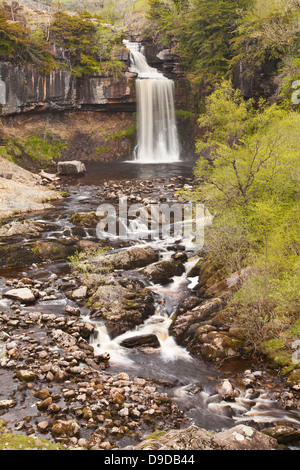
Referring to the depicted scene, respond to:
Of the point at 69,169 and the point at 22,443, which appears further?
the point at 69,169

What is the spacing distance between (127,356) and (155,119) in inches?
1274

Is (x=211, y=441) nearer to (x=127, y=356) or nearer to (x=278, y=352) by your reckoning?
(x=278, y=352)

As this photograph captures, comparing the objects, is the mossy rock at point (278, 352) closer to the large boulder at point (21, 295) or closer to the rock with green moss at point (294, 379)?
the rock with green moss at point (294, 379)

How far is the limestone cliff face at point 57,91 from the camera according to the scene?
31969 millimetres

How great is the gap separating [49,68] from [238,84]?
691 inches

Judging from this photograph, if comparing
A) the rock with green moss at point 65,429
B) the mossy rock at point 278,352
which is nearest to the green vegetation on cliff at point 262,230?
the mossy rock at point 278,352

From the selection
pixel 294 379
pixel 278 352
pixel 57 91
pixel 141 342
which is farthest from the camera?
pixel 57 91

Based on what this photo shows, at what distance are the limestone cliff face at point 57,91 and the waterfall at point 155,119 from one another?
1.49m

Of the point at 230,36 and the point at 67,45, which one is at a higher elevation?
the point at 67,45

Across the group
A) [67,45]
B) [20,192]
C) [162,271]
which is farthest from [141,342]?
[67,45]

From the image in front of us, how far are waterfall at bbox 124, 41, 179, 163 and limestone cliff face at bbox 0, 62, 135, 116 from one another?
1489 millimetres

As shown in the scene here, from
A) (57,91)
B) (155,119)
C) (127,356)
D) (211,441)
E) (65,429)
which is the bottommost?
(127,356)

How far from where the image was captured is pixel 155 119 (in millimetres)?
38094

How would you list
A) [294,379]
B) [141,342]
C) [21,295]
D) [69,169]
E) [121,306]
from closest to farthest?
[294,379] → [141,342] → [121,306] → [21,295] → [69,169]
